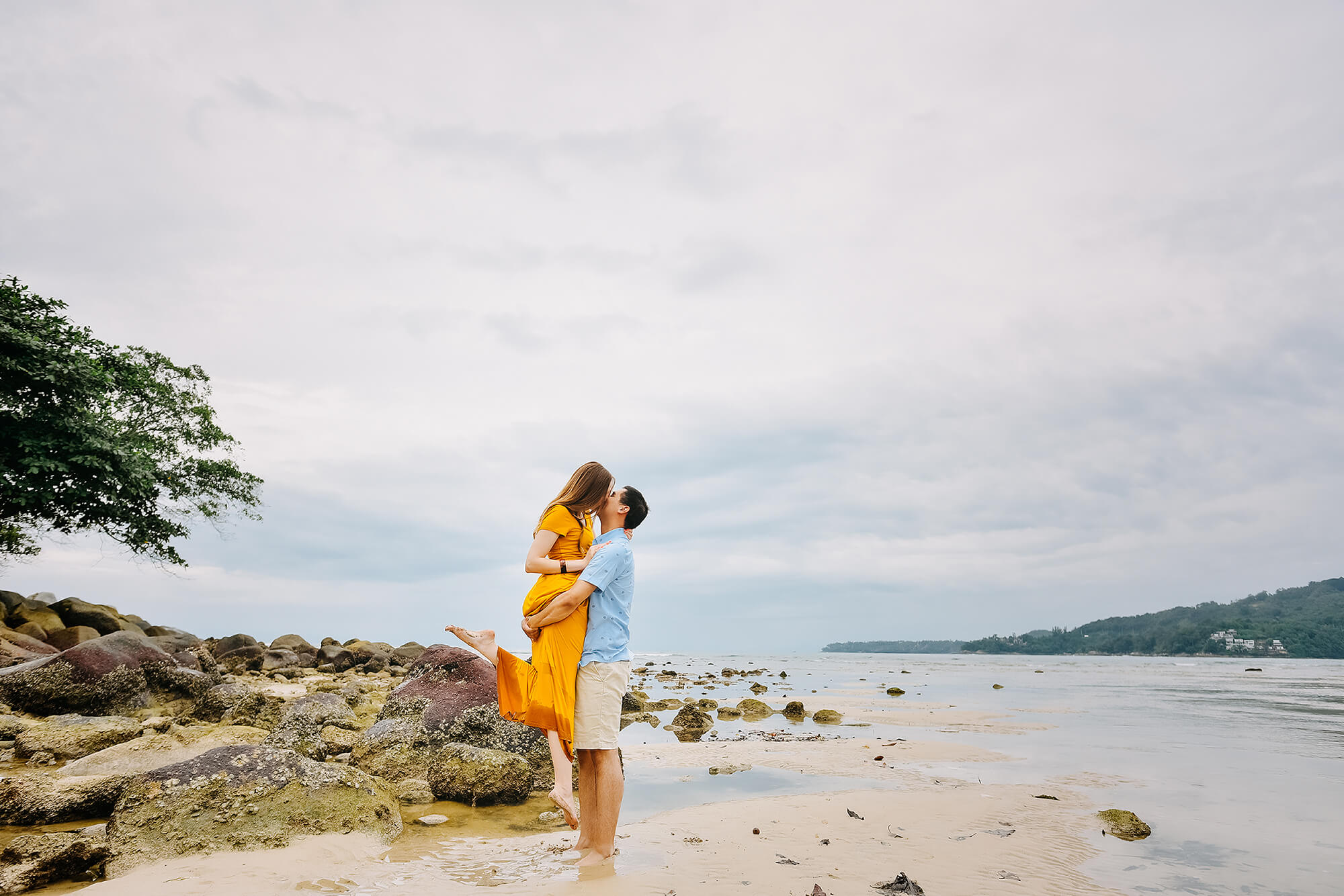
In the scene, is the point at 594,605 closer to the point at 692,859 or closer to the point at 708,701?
the point at 692,859

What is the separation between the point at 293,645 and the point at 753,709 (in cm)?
2507

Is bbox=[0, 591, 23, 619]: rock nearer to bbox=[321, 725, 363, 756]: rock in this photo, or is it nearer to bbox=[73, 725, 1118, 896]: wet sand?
bbox=[321, 725, 363, 756]: rock

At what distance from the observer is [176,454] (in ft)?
77.9

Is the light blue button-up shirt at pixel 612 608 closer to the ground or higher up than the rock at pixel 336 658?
higher up

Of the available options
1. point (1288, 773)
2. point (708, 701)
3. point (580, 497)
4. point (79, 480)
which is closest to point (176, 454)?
point (79, 480)

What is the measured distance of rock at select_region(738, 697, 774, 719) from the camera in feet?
→ 57.6

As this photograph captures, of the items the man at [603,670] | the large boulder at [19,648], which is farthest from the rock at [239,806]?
the large boulder at [19,648]

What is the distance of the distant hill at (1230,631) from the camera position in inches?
3125

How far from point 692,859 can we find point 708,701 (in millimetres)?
14974

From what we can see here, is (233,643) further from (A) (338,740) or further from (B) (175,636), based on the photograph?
(A) (338,740)

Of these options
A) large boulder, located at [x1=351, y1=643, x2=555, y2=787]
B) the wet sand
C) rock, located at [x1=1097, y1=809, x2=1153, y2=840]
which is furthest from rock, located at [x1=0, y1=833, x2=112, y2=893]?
rock, located at [x1=1097, y1=809, x2=1153, y2=840]

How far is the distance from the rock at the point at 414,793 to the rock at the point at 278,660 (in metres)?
19.5

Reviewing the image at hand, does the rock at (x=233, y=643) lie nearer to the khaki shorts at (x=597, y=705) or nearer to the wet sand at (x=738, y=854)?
the wet sand at (x=738, y=854)

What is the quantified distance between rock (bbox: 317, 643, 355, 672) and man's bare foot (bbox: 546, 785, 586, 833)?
1018 inches
